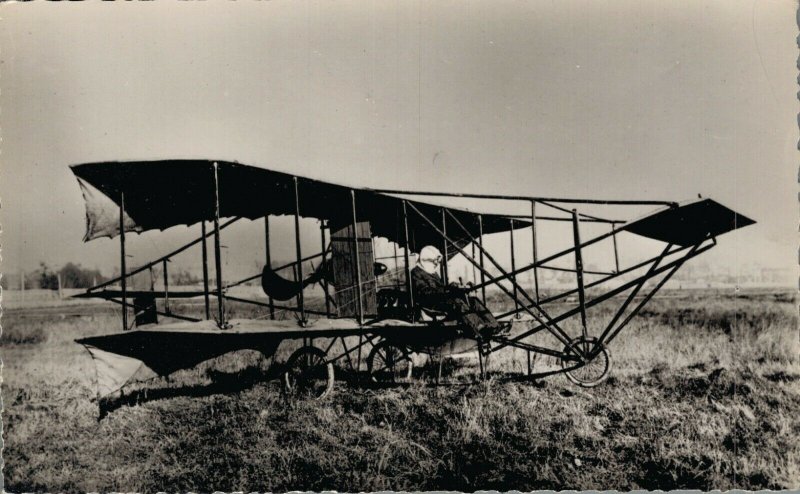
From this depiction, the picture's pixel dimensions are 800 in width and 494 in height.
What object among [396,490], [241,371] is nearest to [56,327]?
[241,371]

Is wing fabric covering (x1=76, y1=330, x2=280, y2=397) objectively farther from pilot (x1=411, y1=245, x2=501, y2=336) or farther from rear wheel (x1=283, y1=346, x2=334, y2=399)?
pilot (x1=411, y1=245, x2=501, y2=336)

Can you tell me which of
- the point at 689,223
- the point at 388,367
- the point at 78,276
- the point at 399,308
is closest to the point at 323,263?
the point at 399,308

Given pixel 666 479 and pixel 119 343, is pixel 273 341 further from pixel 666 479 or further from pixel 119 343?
pixel 666 479

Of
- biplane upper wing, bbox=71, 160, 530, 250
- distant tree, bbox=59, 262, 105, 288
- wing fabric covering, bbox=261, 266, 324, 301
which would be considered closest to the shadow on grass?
wing fabric covering, bbox=261, 266, 324, 301

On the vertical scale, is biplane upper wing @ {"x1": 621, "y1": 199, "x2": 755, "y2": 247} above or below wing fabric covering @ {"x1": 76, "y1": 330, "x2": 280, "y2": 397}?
above

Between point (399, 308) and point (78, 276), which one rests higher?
point (78, 276)

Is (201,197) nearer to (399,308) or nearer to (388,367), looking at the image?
(399,308)
